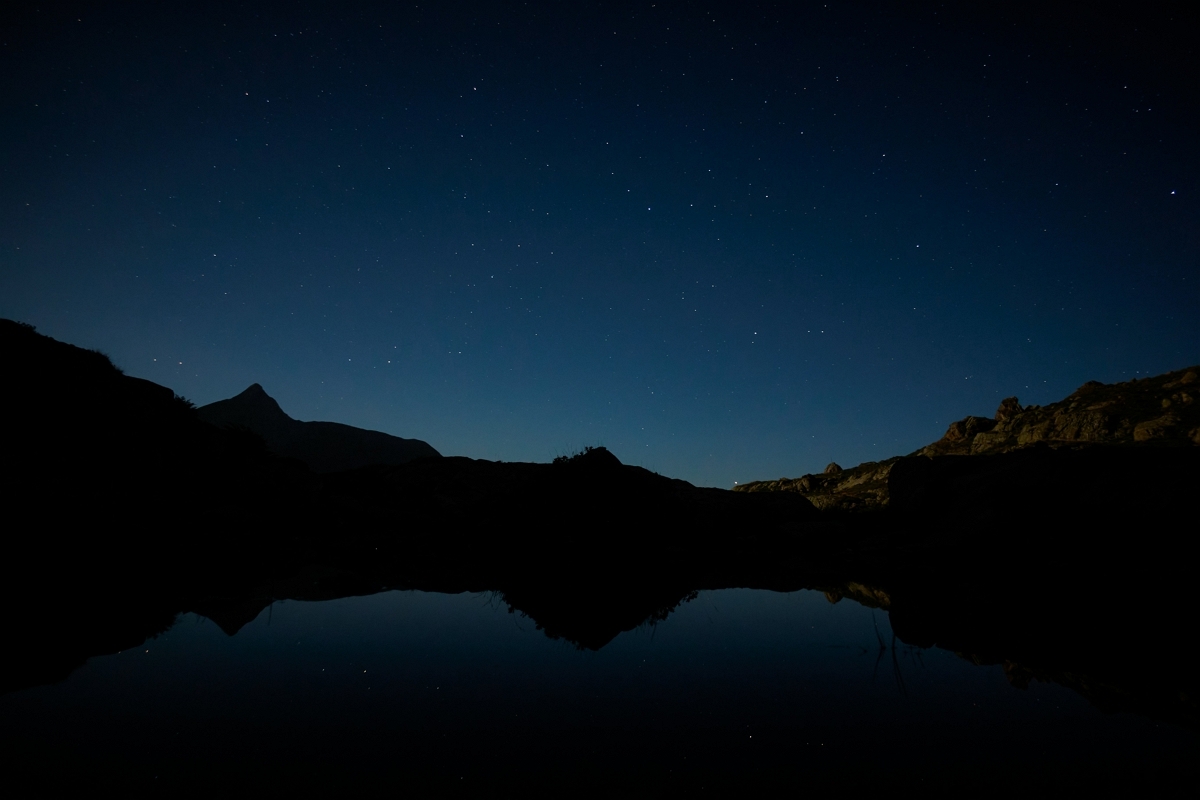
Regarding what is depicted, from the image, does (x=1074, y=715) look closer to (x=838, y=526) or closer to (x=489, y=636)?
(x=489, y=636)

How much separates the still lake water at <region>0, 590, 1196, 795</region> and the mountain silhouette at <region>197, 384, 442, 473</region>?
13570cm

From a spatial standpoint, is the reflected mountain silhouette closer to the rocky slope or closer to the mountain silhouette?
the rocky slope

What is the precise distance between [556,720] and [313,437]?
563ft

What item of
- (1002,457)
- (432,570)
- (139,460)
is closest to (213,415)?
(139,460)

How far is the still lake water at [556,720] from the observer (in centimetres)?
364

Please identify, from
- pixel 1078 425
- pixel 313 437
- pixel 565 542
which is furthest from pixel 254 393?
pixel 1078 425

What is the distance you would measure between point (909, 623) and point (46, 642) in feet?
41.4

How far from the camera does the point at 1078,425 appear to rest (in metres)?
108

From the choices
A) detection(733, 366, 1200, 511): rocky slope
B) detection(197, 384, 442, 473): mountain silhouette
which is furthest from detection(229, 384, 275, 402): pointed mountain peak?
detection(733, 366, 1200, 511): rocky slope

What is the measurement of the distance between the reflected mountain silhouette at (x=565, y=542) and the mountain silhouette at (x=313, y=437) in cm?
11905

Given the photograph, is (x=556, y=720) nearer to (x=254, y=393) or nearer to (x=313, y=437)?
(x=313, y=437)

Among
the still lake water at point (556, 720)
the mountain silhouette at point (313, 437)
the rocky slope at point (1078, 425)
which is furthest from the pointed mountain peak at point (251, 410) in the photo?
the still lake water at point (556, 720)

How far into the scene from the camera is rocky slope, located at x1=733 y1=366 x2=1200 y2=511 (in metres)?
97.0

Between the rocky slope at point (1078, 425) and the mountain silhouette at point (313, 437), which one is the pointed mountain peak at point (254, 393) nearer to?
the mountain silhouette at point (313, 437)
